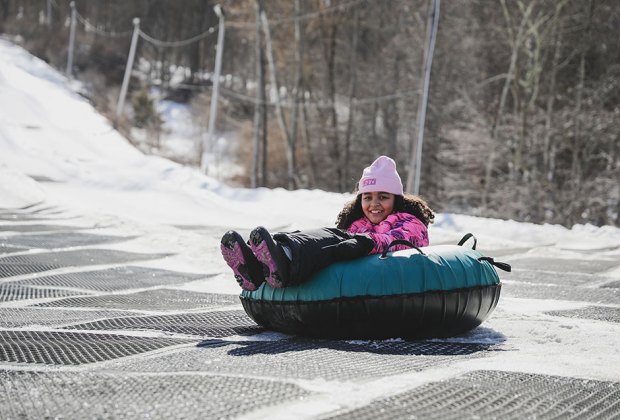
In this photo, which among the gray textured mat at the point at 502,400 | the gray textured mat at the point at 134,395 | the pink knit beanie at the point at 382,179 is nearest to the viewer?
the gray textured mat at the point at 134,395

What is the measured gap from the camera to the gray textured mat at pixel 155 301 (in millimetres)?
4941

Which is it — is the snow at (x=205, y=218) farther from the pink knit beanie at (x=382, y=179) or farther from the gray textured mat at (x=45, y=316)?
the gray textured mat at (x=45, y=316)

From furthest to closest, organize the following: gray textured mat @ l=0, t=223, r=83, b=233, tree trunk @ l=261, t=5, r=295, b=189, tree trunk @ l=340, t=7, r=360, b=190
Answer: tree trunk @ l=340, t=7, r=360, b=190
tree trunk @ l=261, t=5, r=295, b=189
gray textured mat @ l=0, t=223, r=83, b=233

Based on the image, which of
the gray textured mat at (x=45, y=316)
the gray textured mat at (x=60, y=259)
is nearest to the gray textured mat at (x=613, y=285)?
the gray textured mat at (x=45, y=316)

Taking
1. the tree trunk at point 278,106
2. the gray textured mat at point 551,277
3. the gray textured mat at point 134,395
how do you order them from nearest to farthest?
the gray textured mat at point 134,395
the gray textured mat at point 551,277
the tree trunk at point 278,106

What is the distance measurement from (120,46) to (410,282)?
4604 centimetres

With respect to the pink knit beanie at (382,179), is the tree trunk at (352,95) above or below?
above

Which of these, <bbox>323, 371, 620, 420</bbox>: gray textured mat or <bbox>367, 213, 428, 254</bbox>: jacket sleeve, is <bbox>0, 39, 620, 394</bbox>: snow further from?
<bbox>367, 213, 428, 254</bbox>: jacket sleeve

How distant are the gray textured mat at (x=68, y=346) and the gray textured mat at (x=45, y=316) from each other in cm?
39

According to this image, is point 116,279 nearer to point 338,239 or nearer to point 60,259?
point 60,259

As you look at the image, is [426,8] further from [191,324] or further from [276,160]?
[191,324]

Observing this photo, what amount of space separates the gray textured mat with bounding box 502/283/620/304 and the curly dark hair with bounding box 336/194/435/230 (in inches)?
66.3

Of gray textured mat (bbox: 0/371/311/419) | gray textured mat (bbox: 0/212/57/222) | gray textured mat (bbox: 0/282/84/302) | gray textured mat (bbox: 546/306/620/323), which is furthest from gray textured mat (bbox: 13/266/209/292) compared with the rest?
gray textured mat (bbox: 0/212/57/222)

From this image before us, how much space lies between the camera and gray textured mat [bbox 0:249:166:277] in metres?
6.34
